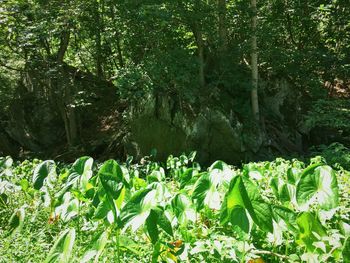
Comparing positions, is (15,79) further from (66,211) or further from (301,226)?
(301,226)

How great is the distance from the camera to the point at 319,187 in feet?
4.12

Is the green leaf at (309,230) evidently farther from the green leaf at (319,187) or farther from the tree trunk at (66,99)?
the tree trunk at (66,99)

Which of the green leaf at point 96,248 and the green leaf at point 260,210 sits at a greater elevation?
the green leaf at point 260,210

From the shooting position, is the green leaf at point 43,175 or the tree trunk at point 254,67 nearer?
the green leaf at point 43,175

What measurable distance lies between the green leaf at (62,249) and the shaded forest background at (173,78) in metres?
5.88

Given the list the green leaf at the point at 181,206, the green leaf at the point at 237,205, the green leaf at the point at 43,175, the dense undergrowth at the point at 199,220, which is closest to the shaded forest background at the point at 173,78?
the green leaf at the point at 43,175

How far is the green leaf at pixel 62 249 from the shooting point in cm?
122

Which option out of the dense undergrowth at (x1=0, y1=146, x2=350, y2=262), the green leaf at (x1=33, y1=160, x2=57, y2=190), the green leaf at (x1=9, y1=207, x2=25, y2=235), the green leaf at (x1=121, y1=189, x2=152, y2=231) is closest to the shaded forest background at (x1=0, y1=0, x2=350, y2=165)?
the green leaf at (x1=33, y1=160, x2=57, y2=190)

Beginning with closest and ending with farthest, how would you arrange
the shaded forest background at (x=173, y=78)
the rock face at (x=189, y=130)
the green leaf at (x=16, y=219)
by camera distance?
1. the green leaf at (x=16, y=219)
2. the shaded forest background at (x=173, y=78)
3. the rock face at (x=189, y=130)

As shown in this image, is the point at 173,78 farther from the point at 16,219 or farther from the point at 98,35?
the point at 16,219

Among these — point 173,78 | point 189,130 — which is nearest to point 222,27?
point 173,78

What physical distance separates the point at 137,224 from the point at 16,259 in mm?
1081

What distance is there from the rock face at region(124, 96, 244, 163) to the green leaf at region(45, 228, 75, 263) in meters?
6.59

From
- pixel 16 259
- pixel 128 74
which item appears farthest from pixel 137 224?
pixel 128 74
